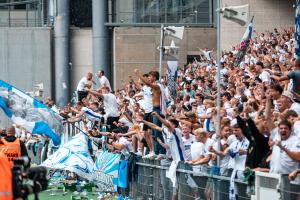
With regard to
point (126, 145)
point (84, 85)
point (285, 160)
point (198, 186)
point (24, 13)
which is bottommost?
point (126, 145)

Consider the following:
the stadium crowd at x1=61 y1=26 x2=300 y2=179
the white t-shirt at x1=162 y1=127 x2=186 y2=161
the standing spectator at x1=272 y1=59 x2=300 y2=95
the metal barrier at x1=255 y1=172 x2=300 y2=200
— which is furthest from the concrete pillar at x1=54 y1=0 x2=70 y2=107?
the metal barrier at x1=255 y1=172 x2=300 y2=200

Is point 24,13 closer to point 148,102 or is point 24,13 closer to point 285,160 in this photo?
point 148,102

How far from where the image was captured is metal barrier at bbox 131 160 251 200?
56.3 feet

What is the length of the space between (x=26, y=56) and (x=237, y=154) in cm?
3664

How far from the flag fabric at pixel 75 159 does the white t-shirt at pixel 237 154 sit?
10.1m

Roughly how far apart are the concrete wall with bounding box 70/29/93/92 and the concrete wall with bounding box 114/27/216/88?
2.18 meters

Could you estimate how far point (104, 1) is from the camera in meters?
50.6

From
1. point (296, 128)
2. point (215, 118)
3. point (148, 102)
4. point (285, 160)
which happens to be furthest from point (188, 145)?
point (285, 160)

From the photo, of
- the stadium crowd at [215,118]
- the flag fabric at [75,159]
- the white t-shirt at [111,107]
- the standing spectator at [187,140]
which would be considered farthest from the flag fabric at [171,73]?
the standing spectator at [187,140]

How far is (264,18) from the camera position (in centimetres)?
4644

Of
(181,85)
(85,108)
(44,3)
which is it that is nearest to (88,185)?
(85,108)

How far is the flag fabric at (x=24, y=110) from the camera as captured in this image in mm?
25359

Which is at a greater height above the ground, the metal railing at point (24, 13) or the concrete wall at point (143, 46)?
the metal railing at point (24, 13)

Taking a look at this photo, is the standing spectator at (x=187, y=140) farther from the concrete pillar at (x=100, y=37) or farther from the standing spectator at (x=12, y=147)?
the concrete pillar at (x=100, y=37)
